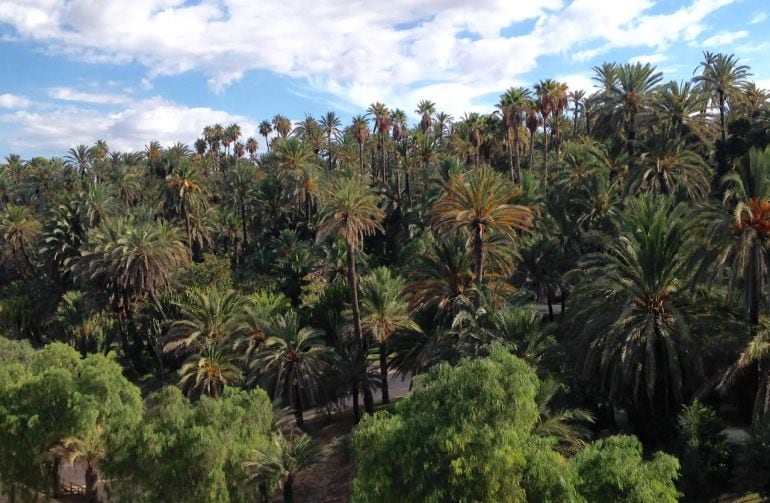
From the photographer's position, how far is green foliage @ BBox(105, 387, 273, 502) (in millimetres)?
18875

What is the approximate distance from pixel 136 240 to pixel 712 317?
1356 inches

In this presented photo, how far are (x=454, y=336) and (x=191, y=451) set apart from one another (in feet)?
Result: 43.7

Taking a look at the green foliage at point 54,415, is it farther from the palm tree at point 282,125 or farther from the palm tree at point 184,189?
the palm tree at point 282,125

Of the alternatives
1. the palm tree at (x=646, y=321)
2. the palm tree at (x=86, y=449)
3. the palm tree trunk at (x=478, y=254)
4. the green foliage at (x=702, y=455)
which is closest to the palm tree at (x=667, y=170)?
the palm tree trunk at (x=478, y=254)

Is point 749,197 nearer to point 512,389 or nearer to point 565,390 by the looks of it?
point 565,390

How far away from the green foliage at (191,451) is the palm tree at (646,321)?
1304 centimetres

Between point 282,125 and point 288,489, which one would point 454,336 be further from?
point 282,125

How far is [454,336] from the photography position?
90.3 ft

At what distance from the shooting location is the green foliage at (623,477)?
10.8 meters

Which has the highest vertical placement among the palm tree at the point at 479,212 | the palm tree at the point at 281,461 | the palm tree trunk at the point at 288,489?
the palm tree at the point at 479,212

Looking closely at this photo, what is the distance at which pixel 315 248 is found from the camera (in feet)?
157

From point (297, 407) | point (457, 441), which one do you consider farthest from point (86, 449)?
point (457, 441)

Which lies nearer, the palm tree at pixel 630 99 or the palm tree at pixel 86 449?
the palm tree at pixel 86 449

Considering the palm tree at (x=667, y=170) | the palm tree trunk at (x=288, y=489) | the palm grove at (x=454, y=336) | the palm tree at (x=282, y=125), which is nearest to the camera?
the palm grove at (x=454, y=336)
